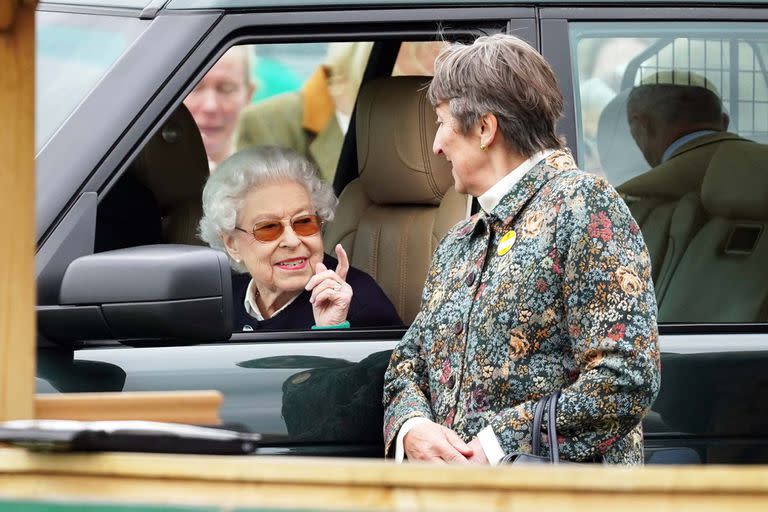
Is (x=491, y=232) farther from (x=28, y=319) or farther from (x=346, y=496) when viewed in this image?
(x=346, y=496)

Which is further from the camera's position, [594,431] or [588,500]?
[594,431]

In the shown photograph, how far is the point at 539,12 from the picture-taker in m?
3.25

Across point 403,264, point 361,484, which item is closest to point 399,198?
point 403,264

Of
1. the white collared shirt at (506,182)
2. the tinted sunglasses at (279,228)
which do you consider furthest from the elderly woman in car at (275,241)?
the white collared shirt at (506,182)

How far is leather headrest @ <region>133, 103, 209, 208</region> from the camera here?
11.0 feet

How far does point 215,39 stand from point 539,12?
0.74 meters

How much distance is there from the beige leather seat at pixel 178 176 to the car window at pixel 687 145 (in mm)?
982

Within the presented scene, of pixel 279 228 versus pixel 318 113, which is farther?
pixel 318 113

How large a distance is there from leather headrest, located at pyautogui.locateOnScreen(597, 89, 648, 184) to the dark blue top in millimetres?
610

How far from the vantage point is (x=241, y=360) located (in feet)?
9.90

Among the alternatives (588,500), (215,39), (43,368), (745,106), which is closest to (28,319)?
(588,500)

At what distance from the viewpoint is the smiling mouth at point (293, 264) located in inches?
138

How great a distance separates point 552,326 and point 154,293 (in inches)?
29.4

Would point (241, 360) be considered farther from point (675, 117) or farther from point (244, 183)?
point (675, 117)
